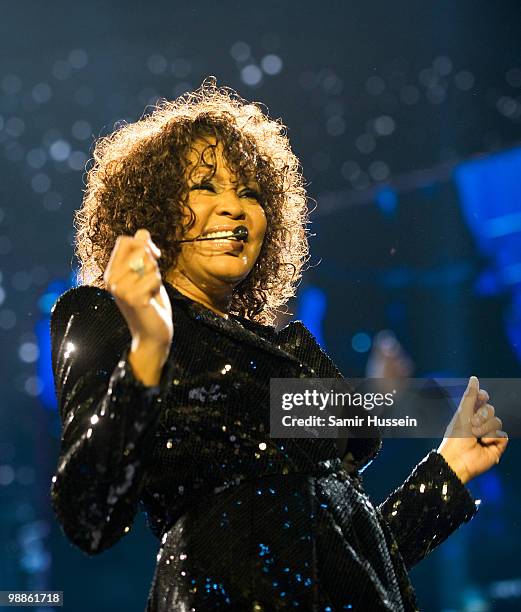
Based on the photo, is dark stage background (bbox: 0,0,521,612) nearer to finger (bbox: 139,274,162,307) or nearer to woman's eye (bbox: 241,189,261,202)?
woman's eye (bbox: 241,189,261,202)

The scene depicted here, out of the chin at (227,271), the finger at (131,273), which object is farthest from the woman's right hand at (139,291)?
the chin at (227,271)

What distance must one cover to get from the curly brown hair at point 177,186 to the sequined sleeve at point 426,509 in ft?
1.46

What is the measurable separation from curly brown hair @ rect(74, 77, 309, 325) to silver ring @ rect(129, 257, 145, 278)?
16.8 inches

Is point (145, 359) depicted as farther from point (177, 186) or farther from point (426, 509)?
point (426, 509)

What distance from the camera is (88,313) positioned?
3.21ft

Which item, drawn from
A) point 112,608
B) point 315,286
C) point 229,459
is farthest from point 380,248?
point 229,459

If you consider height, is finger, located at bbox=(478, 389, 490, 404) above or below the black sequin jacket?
above

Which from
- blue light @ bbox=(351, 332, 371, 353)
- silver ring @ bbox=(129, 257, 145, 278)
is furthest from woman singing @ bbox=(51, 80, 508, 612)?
blue light @ bbox=(351, 332, 371, 353)

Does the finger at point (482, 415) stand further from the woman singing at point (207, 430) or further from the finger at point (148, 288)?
the finger at point (148, 288)

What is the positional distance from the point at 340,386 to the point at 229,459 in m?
0.26

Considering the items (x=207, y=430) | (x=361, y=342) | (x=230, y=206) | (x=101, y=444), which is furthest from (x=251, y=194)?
(x=361, y=342)

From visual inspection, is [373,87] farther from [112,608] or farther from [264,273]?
[112,608]

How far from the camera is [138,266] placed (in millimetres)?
796

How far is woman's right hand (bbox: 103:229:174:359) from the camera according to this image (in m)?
0.79
